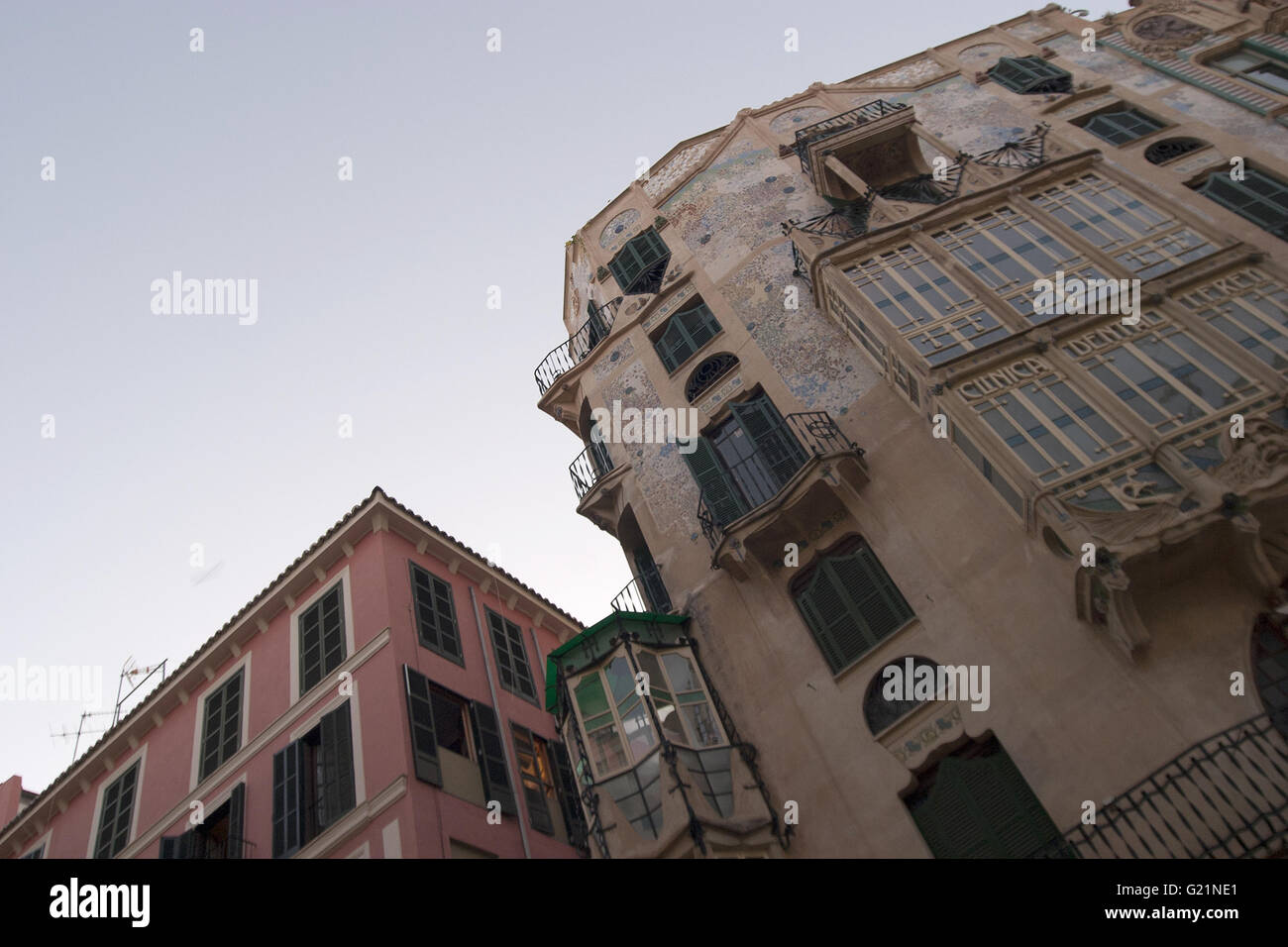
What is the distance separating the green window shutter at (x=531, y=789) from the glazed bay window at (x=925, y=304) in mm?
10570

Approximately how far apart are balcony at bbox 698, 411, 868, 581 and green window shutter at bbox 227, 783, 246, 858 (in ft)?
31.2

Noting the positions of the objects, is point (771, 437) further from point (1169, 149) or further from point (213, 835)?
point (213, 835)

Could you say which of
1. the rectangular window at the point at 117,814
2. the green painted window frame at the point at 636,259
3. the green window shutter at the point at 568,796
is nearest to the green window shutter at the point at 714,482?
the green window shutter at the point at 568,796

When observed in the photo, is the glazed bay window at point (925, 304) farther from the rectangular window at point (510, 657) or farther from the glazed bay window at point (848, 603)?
the rectangular window at point (510, 657)

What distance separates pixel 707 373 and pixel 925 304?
18.6 ft

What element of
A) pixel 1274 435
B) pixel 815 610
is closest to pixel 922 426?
pixel 815 610

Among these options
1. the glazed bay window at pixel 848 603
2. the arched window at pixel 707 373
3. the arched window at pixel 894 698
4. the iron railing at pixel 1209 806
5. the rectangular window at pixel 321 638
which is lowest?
the iron railing at pixel 1209 806

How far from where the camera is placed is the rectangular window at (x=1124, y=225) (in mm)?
17266

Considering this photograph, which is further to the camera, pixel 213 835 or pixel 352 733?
pixel 213 835

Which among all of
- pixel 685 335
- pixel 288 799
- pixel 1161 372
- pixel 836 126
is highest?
pixel 836 126

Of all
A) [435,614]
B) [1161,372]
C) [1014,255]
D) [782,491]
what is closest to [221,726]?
[435,614]

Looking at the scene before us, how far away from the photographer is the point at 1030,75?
2622 centimetres

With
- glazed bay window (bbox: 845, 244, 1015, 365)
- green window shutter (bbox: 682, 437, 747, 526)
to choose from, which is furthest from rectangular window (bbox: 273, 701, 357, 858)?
glazed bay window (bbox: 845, 244, 1015, 365)

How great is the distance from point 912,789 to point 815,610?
3611 mm
